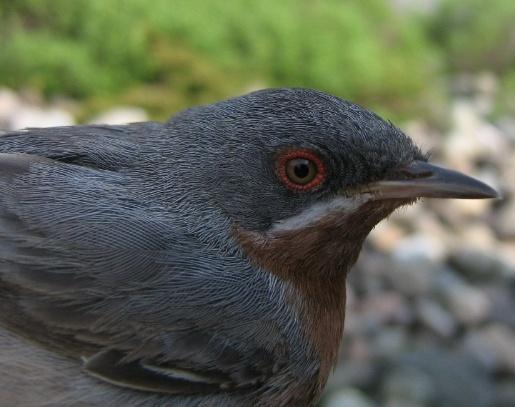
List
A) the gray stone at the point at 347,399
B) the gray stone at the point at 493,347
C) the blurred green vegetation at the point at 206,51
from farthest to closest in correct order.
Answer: the blurred green vegetation at the point at 206,51 → the gray stone at the point at 493,347 → the gray stone at the point at 347,399

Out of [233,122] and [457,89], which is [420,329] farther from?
[457,89]

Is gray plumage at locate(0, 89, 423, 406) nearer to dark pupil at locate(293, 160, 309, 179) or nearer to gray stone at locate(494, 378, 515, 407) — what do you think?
dark pupil at locate(293, 160, 309, 179)

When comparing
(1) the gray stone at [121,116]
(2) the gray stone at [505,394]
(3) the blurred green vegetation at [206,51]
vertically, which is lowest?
(2) the gray stone at [505,394]

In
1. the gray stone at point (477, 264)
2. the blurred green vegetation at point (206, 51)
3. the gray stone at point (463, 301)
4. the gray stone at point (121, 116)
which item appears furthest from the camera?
the blurred green vegetation at point (206, 51)

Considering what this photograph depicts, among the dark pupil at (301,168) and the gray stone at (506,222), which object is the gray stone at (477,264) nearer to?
the gray stone at (506,222)

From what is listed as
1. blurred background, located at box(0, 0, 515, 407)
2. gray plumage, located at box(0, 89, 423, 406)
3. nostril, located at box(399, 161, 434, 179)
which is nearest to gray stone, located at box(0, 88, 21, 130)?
blurred background, located at box(0, 0, 515, 407)

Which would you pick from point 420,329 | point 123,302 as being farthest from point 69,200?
point 420,329

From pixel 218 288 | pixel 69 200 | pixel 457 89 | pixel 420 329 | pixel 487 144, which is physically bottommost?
pixel 218 288

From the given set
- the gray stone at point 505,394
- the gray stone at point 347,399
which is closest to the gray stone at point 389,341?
the gray stone at point 347,399
